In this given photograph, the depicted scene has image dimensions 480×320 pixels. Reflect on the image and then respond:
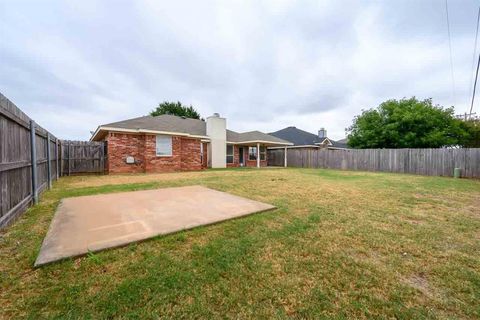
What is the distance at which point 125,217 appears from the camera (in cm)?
356

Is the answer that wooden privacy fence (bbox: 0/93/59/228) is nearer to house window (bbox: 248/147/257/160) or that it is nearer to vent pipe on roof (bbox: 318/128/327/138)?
house window (bbox: 248/147/257/160)

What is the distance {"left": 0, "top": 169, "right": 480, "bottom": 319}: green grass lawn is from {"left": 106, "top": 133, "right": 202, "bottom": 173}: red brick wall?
9.40m

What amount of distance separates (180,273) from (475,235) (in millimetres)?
4254

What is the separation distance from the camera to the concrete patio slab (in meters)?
2.53

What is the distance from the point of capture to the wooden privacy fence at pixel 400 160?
1170cm

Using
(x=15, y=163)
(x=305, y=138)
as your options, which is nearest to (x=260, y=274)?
(x=15, y=163)

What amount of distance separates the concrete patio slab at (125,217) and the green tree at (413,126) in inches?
847

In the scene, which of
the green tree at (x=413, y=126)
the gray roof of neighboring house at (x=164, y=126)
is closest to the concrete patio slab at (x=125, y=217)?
the gray roof of neighboring house at (x=164, y=126)

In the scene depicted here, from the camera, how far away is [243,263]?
217 cm

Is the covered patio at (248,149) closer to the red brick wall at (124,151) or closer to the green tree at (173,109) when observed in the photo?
the red brick wall at (124,151)

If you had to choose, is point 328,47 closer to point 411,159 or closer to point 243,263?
point 411,159

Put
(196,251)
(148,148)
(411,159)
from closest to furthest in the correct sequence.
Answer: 1. (196,251)
2. (148,148)
3. (411,159)

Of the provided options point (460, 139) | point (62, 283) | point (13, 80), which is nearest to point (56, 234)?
point (62, 283)

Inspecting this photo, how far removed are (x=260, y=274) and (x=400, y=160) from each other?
16.7 metres
